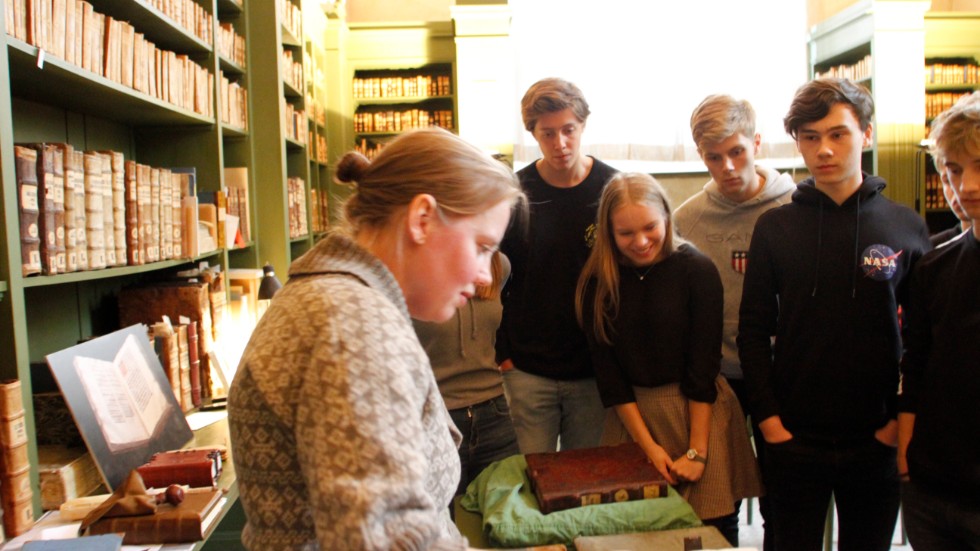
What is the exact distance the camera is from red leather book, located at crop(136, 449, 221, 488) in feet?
5.08

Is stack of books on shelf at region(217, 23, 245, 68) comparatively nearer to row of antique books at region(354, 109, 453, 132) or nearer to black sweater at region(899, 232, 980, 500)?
row of antique books at region(354, 109, 453, 132)

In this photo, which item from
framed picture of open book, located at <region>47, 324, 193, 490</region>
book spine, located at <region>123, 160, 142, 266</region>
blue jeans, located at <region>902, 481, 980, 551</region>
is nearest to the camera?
blue jeans, located at <region>902, 481, 980, 551</region>

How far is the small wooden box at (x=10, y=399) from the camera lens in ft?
4.24

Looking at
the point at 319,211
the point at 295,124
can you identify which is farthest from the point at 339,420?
the point at 319,211

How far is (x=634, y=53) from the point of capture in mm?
5578

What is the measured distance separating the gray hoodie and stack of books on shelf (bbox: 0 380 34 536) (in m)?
1.67

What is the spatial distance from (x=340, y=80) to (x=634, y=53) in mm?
2282

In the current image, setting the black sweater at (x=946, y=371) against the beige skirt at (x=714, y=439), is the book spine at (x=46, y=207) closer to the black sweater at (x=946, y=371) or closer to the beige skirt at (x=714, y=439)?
the beige skirt at (x=714, y=439)

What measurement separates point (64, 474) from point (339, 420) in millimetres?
1152

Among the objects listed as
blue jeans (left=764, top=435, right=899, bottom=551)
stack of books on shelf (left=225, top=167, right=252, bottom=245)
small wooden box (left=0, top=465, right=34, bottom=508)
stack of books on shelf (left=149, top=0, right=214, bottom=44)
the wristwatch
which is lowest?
blue jeans (left=764, top=435, right=899, bottom=551)

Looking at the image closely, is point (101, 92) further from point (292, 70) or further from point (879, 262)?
point (292, 70)

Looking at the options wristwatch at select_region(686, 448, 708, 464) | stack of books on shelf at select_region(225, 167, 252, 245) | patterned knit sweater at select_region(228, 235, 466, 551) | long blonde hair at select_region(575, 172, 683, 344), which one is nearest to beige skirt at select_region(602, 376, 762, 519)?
wristwatch at select_region(686, 448, 708, 464)

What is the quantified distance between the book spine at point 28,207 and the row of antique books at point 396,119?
4.18m

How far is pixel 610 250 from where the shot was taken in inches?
73.1
